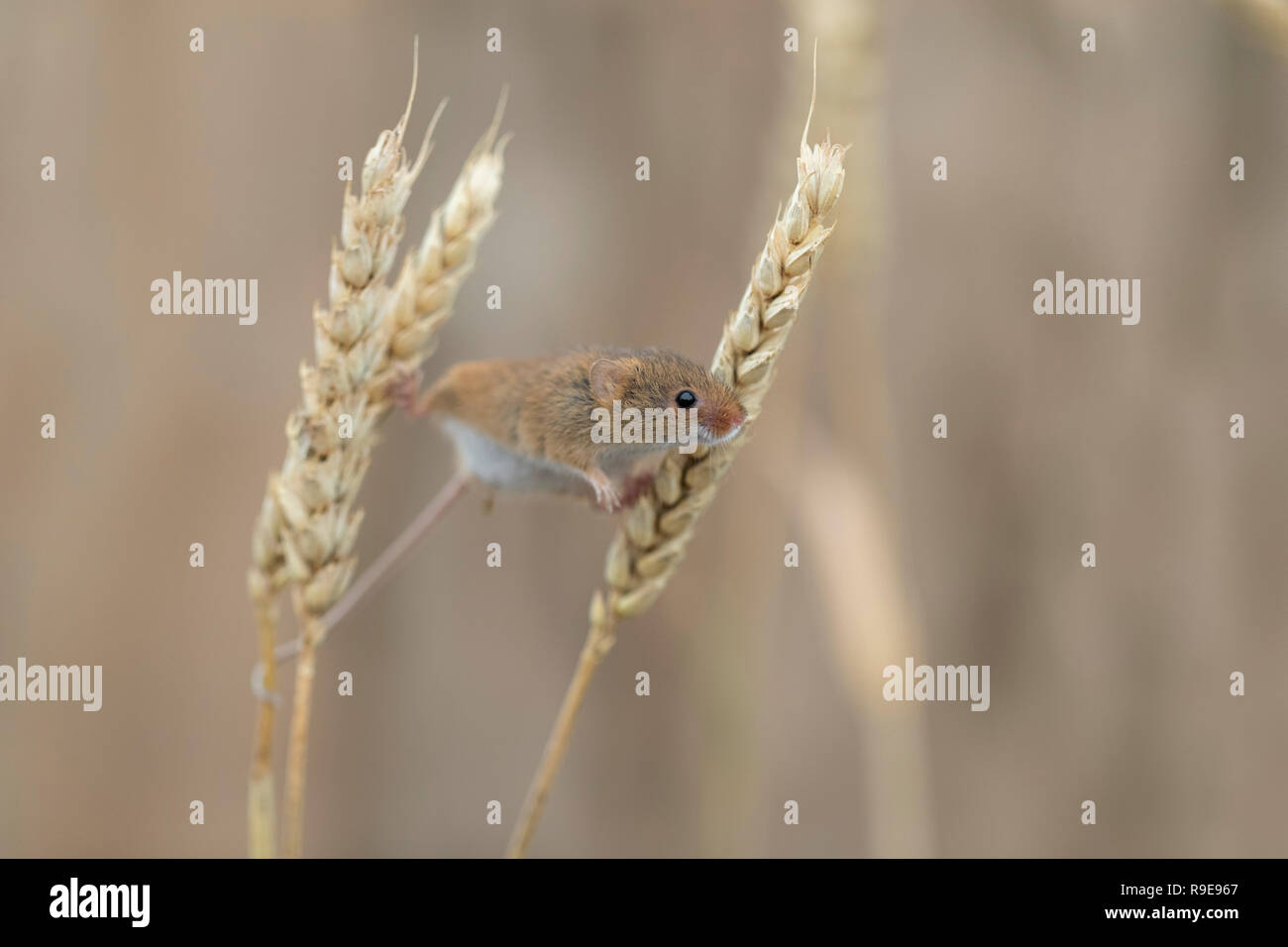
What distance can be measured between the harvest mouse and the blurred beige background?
0.79m

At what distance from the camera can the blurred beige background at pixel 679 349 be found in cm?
218

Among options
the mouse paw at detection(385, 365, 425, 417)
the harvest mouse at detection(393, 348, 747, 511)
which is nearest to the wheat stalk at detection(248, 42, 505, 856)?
the mouse paw at detection(385, 365, 425, 417)

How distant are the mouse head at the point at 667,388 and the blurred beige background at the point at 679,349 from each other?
96cm

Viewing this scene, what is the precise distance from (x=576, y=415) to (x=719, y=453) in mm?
372

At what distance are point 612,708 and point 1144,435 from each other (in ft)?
4.87

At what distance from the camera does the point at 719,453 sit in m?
1.05

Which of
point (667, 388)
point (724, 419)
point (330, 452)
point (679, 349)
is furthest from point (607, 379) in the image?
point (679, 349)

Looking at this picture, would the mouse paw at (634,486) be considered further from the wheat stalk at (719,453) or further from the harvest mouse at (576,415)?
the wheat stalk at (719,453)

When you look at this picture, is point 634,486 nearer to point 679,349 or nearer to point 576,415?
point 576,415

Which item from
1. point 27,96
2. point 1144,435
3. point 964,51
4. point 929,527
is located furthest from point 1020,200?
point 27,96

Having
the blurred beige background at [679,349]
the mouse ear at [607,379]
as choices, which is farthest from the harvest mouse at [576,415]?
the blurred beige background at [679,349]

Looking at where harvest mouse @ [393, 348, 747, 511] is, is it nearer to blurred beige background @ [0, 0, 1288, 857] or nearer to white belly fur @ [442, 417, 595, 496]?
white belly fur @ [442, 417, 595, 496]

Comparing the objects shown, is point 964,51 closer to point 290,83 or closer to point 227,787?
point 290,83

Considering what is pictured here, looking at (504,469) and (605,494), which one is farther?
(504,469)
